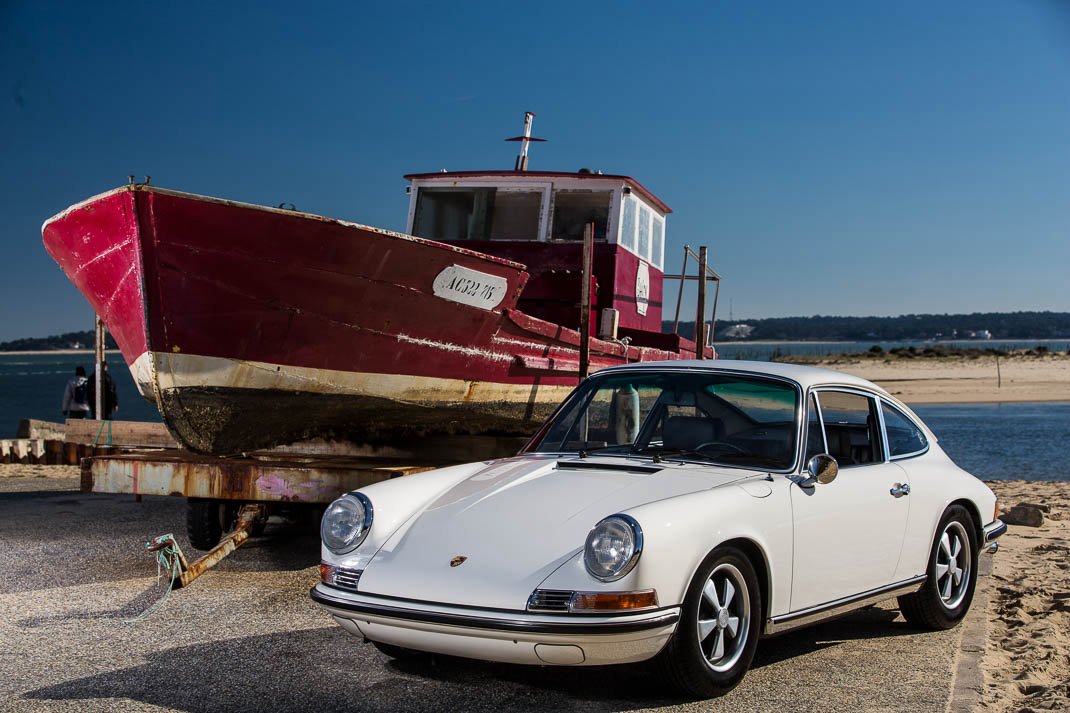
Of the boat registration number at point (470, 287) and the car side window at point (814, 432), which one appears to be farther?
the boat registration number at point (470, 287)

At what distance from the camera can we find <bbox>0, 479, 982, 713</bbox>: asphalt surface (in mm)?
4113

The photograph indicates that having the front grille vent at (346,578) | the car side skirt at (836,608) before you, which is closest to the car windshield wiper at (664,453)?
the car side skirt at (836,608)

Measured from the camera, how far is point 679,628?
12.8 ft

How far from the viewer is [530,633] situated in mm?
3703

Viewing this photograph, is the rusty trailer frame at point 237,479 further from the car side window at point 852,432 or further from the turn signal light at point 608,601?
the turn signal light at point 608,601

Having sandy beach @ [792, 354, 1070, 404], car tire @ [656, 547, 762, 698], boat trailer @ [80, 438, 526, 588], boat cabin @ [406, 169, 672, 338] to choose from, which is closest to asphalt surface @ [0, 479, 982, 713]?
car tire @ [656, 547, 762, 698]

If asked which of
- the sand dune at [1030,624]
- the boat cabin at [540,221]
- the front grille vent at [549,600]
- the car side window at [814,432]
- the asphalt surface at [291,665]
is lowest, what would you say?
the asphalt surface at [291,665]

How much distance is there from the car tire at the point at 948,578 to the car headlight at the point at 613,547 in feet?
7.27

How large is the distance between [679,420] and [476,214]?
6657 millimetres

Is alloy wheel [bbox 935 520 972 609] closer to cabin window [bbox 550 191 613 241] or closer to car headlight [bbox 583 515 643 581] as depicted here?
car headlight [bbox 583 515 643 581]

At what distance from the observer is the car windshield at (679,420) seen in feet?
16.0

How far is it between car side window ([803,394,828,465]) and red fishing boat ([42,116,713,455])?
3.50m

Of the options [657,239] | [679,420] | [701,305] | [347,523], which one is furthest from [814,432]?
[657,239]

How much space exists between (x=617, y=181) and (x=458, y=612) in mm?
8044
